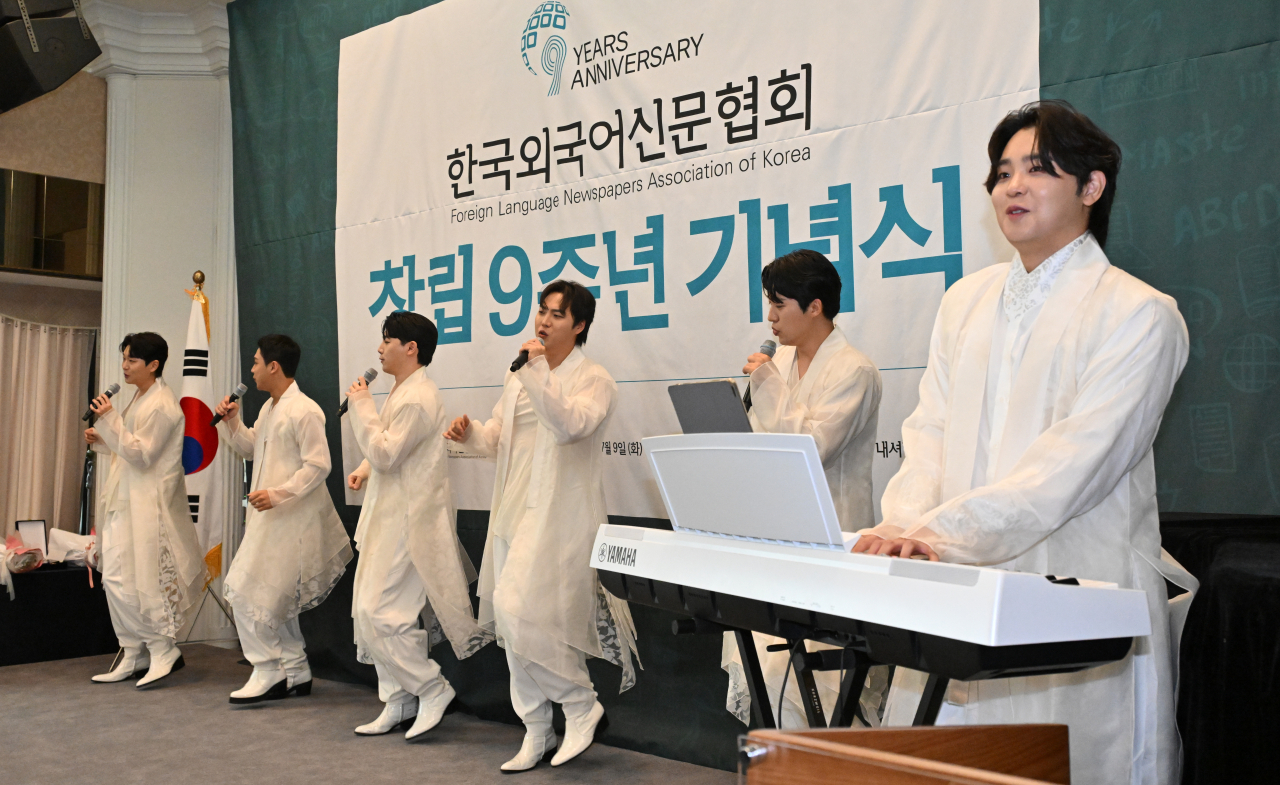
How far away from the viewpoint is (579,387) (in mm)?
3533

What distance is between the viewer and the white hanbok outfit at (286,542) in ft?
14.6

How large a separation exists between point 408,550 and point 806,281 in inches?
75.9

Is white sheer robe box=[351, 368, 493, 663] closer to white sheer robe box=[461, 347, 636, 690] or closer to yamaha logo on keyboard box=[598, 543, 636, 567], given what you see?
white sheer robe box=[461, 347, 636, 690]

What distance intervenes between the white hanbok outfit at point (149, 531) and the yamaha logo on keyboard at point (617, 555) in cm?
371

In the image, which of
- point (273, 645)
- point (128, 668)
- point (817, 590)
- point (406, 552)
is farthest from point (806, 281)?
point (128, 668)

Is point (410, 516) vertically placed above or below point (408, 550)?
above

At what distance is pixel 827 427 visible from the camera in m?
2.73

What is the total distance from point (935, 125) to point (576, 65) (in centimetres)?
156

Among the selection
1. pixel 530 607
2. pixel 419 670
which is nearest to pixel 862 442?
pixel 530 607

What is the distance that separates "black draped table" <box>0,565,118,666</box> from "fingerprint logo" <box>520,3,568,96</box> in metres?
3.64

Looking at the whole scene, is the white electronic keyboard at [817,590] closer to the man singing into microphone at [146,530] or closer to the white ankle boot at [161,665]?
the man singing into microphone at [146,530]

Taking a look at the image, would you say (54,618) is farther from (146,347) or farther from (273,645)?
(273,645)

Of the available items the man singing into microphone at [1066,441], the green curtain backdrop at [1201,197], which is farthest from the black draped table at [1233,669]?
the green curtain backdrop at [1201,197]

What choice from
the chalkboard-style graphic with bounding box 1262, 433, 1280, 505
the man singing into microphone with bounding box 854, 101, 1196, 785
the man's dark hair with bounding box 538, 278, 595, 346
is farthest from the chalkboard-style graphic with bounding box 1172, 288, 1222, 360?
the man's dark hair with bounding box 538, 278, 595, 346
